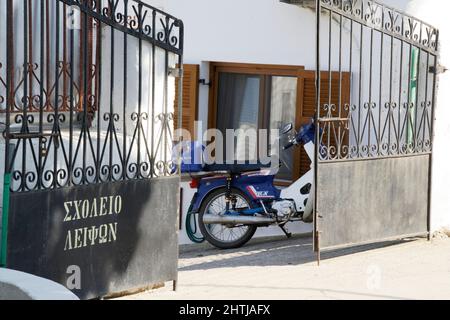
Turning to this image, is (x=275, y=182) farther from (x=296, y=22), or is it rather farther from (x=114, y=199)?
(x=114, y=199)

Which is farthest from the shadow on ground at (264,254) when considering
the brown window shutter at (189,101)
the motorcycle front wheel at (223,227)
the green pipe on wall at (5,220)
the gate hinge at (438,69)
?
the green pipe on wall at (5,220)

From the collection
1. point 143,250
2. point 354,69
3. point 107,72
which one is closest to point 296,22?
point 354,69

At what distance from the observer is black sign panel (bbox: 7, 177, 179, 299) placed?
6430mm

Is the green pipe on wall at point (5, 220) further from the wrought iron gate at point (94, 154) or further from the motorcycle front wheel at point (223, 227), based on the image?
the motorcycle front wheel at point (223, 227)

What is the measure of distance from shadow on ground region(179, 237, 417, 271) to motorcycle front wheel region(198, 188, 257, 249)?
0.11m

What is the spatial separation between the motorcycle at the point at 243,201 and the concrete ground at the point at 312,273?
240 mm

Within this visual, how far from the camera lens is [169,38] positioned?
7730mm

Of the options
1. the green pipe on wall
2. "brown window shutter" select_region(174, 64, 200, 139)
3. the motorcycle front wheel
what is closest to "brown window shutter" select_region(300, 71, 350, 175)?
the motorcycle front wheel

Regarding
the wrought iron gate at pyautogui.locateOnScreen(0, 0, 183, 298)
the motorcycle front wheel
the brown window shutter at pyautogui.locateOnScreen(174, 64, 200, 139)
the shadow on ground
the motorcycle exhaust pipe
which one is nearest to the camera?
the wrought iron gate at pyautogui.locateOnScreen(0, 0, 183, 298)

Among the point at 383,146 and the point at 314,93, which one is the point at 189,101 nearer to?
the point at 314,93

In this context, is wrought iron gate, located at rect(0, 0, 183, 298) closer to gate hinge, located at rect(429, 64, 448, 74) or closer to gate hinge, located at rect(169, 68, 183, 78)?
gate hinge, located at rect(169, 68, 183, 78)

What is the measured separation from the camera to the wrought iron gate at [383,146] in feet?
29.1

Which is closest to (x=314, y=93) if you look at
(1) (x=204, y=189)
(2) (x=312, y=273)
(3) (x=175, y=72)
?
(1) (x=204, y=189)

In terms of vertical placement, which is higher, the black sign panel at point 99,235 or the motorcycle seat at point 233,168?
the motorcycle seat at point 233,168
